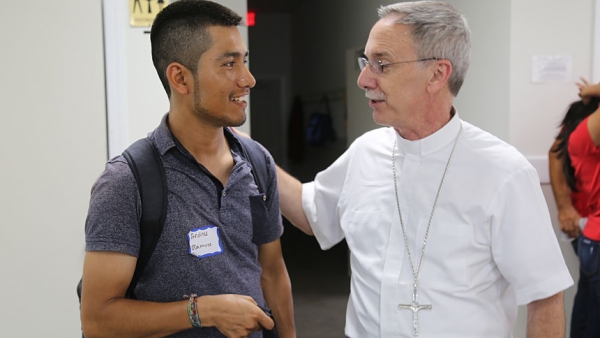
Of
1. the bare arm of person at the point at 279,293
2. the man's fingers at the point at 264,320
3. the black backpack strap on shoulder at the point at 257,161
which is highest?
the black backpack strap on shoulder at the point at 257,161

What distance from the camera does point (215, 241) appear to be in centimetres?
137

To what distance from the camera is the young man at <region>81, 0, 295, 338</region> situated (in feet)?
4.15

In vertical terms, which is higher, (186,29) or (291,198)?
(186,29)

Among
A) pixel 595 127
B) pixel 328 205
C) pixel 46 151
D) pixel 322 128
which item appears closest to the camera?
pixel 328 205

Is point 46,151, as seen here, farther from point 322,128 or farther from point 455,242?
point 322,128

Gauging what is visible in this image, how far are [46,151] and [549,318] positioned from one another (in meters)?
1.89

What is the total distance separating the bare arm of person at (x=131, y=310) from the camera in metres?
1.25

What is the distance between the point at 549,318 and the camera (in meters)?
1.47

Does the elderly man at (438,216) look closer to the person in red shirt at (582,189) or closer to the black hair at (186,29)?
the black hair at (186,29)

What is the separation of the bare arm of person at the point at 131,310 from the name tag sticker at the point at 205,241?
0.11 metres

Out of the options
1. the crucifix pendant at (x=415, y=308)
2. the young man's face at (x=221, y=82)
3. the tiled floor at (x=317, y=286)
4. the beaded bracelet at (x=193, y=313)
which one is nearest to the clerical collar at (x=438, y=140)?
the crucifix pendant at (x=415, y=308)

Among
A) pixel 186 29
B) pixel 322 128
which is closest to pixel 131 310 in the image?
pixel 186 29

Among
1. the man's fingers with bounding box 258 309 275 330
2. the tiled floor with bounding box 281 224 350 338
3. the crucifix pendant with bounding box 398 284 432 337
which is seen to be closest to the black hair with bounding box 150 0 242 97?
the man's fingers with bounding box 258 309 275 330

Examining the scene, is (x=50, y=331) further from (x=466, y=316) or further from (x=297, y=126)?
(x=297, y=126)
